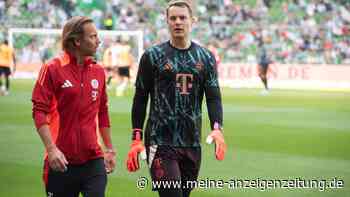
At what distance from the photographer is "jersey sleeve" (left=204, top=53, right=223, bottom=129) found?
6.69m

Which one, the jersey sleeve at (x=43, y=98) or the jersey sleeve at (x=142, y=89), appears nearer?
the jersey sleeve at (x=43, y=98)

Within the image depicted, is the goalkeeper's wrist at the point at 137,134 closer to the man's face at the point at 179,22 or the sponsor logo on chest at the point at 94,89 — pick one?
the sponsor logo on chest at the point at 94,89

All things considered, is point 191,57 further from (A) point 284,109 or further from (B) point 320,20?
(B) point 320,20

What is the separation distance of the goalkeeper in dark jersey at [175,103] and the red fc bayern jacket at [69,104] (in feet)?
1.93

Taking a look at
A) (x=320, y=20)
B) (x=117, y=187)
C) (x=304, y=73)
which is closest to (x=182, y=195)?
(x=117, y=187)

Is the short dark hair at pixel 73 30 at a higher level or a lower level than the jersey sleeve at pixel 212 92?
higher

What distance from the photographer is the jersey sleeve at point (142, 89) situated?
663 cm

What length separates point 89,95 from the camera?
617cm

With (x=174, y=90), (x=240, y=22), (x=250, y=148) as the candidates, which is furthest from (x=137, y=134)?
(x=240, y=22)

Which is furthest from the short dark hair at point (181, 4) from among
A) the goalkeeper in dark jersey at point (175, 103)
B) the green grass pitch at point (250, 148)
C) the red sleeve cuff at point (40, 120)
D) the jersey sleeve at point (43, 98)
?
the green grass pitch at point (250, 148)

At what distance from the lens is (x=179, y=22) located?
6547mm

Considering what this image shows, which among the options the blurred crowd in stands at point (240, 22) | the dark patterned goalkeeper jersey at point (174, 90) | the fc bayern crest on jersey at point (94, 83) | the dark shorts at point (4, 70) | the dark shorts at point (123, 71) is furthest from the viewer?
the blurred crowd in stands at point (240, 22)

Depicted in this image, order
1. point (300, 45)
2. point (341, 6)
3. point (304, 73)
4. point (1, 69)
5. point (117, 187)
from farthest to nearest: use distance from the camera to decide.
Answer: point (341, 6)
point (300, 45)
point (304, 73)
point (1, 69)
point (117, 187)

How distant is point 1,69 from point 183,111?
24.7 metres
